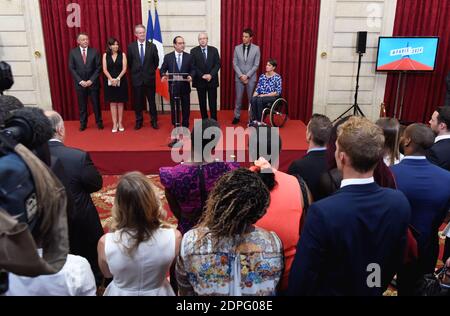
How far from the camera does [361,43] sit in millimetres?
6641

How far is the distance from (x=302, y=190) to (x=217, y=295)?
2.28ft

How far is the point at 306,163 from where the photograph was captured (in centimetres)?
240

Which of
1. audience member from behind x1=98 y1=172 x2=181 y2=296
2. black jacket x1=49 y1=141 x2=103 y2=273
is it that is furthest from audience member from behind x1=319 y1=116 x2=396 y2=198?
black jacket x1=49 y1=141 x2=103 y2=273

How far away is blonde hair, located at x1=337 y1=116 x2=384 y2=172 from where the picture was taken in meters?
1.54

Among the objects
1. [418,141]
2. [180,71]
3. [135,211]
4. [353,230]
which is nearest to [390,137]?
[418,141]

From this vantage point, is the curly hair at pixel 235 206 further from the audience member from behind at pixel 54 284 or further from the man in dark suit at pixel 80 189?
the man in dark suit at pixel 80 189

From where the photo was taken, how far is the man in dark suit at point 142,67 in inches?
234

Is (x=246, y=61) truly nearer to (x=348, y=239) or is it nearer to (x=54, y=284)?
(x=348, y=239)

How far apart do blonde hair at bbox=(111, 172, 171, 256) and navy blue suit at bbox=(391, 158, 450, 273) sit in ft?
4.40

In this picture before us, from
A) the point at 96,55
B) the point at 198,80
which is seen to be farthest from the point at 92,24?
the point at 198,80

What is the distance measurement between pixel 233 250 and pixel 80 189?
1.36 m

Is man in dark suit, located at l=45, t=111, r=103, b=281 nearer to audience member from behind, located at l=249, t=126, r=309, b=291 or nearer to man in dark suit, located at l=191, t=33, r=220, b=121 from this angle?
audience member from behind, located at l=249, t=126, r=309, b=291

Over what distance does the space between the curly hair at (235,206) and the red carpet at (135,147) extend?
3185 mm
